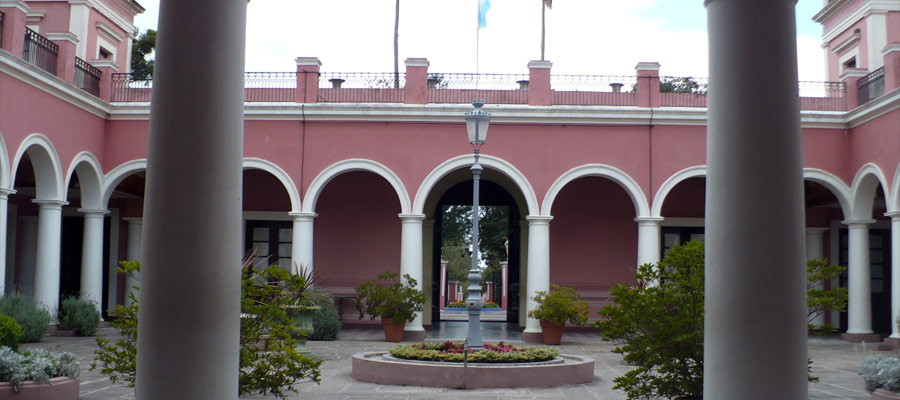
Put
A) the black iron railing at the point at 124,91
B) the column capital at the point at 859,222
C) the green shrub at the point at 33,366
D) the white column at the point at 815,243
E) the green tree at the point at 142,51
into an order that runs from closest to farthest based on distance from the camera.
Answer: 1. the green shrub at the point at 33,366
2. the column capital at the point at 859,222
3. the black iron railing at the point at 124,91
4. the white column at the point at 815,243
5. the green tree at the point at 142,51

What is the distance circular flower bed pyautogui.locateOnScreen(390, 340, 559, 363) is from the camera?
29.1 ft

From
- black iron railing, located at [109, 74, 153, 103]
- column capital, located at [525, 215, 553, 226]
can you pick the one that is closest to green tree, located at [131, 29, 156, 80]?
black iron railing, located at [109, 74, 153, 103]

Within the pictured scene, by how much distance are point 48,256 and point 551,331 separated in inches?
342

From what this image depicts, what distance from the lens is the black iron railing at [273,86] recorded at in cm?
1579

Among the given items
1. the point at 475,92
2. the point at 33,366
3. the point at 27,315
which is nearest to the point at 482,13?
the point at 475,92

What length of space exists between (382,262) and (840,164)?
9128mm

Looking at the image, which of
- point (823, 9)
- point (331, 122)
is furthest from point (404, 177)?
point (823, 9)

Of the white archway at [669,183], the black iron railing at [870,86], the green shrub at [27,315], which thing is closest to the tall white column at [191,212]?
the green shrub at [27,315]

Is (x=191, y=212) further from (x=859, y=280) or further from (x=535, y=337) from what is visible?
(x=859, y=280)

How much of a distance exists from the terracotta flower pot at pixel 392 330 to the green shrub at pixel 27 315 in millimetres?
5425

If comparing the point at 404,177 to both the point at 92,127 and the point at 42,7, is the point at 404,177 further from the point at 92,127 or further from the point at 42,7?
the point at 42,7

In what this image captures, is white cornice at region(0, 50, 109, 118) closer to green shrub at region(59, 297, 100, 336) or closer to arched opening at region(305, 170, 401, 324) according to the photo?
green shrub at region(59, 297, 100, 336)

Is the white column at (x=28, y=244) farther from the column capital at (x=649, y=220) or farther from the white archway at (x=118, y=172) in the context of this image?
the column capital at (x=649, y=220)

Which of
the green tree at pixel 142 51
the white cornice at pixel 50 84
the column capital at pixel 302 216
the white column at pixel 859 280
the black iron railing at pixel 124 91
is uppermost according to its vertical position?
the green tree at pixel 142 51
